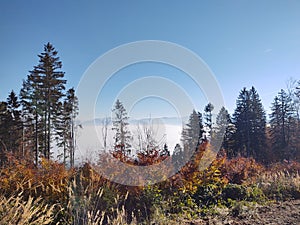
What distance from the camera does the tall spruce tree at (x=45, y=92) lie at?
64.4ft

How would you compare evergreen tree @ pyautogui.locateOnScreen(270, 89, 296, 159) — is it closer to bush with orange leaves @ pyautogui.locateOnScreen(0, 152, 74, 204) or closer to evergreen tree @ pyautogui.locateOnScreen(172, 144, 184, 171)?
evergreen tree @ pyautogui.locateOnScreen(172, 144, 184, 171)

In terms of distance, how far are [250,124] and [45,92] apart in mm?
21861

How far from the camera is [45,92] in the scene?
19.8m

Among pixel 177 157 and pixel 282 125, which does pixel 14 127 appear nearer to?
pixel 177 157

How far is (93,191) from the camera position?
5.15 metres

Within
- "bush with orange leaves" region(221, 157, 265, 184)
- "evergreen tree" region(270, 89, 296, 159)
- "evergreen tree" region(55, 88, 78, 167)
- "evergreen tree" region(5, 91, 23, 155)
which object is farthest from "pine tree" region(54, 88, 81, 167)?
"evergreen tree" region(270, 89, 296, 159)

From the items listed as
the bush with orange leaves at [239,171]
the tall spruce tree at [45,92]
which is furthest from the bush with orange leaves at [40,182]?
the tall spruce tree at [45,92]

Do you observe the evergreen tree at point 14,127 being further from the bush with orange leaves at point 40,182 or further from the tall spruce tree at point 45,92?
the bush with orange leaves at point 40,182

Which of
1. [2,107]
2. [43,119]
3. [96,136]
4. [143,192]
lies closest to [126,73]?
[96,136]

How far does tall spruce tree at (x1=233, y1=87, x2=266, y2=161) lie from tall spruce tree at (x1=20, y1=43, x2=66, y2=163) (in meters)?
19.2

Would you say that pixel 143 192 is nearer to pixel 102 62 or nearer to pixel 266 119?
pixel 102 62

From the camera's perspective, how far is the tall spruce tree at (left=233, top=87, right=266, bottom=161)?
96.4 feet

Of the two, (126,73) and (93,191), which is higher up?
(126,73)

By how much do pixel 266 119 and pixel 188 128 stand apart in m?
24.1
